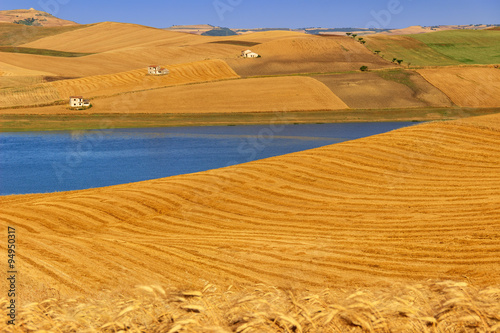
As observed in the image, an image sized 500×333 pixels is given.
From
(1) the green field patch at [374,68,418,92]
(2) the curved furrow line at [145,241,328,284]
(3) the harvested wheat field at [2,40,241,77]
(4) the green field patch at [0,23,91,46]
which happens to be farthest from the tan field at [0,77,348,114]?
(4) the green field patch at [0,23,91,46]

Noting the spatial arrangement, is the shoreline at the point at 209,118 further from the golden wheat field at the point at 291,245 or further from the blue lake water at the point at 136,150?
Answer: the golden wheat field at the point at 291,245

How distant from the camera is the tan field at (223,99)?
73.7 metres

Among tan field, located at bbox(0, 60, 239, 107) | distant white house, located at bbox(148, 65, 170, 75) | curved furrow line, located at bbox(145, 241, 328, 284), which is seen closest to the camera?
curved furrow line, located at bbox(145, 241, 328, 284)

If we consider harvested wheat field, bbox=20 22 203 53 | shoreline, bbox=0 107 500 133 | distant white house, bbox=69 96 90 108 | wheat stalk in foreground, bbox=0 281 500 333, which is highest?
harvested wheat field, bbox=20 22 203 53

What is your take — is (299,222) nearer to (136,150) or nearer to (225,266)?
(225,266)

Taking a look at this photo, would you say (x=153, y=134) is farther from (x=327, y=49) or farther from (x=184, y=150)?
→ (x=327, y=49)

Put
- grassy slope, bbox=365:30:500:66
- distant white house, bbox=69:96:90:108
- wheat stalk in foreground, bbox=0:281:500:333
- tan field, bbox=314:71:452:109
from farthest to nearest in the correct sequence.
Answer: grassy slope, bbox=365:30:500:66 → tan field, bbox=314:71:452:109 → distant white house, bbox=69:96:90:108 → wheat stalk in foreground, bbox=0:281:500:333

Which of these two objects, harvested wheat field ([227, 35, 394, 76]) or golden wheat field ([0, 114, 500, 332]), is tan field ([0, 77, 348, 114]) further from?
golden wheat field ([0, 114, 500, 332])

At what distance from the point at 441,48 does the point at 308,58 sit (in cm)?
4096

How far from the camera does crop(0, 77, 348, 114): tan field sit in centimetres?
7370

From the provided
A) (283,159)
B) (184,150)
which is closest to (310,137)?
(184,150)

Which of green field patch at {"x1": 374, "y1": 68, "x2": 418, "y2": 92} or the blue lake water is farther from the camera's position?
green field patch at {"x1": 374, "y1": 68, "x2": 418, "y2": 92}

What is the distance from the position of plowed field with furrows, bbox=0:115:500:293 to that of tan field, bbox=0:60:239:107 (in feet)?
185

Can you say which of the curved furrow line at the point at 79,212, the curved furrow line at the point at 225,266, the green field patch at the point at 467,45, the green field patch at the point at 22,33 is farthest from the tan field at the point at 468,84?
the green field patch at the point at 22,33
